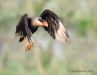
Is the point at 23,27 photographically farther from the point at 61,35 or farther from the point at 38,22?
the point at 61,35

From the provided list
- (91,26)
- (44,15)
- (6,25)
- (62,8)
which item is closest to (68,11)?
(62,8)

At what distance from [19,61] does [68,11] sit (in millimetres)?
1067

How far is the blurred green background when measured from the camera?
206 inches

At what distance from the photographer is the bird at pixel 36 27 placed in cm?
212

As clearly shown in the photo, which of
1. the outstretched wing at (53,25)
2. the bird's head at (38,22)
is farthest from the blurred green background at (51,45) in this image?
the bird's head at (38,22)

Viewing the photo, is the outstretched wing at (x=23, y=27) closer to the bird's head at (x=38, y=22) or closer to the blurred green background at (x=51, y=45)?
the bird's head at (x=38, y=22)

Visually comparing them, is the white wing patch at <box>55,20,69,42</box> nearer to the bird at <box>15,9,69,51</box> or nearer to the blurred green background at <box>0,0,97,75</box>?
the bird at <box>15,9,69,51</box>

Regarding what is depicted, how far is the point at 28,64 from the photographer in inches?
219

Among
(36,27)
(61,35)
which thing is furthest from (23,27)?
(61,35)

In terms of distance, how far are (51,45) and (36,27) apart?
294cm

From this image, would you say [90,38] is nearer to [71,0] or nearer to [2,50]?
[71,0]

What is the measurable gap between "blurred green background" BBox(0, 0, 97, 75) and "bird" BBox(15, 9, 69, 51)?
2483 millimetres

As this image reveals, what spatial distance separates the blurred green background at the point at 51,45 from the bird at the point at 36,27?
248 centimetres

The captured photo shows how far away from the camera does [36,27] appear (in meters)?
2.29
